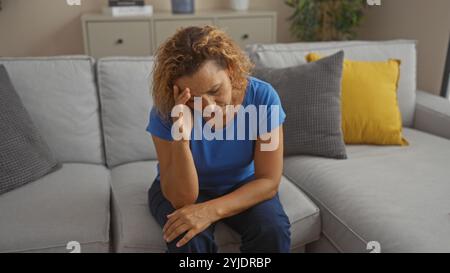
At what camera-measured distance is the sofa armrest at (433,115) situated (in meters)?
1.70

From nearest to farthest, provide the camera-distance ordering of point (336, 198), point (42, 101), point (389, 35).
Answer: point (336, 198) → point (42, 101) → point (389, 35)

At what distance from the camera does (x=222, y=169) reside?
112cm

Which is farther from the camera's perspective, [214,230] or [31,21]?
[31,21]

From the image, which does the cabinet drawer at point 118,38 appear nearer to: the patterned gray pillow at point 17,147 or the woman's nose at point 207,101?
the patterned gray pillow at point 17,147

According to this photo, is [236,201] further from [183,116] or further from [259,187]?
[183,116]

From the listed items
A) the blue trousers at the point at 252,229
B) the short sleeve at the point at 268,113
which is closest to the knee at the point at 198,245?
the blue trousers at the point at 252,229

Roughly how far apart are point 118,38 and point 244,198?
66.2 inches

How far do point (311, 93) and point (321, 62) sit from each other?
13 centimetres

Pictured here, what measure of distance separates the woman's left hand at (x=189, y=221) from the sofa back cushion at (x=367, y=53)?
0.79 metres

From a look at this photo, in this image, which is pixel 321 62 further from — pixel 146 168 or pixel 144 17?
pixel 144 17

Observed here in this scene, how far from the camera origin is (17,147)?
4.19 feet

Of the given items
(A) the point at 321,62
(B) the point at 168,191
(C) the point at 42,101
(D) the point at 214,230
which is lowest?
(D) the point at 214,230
